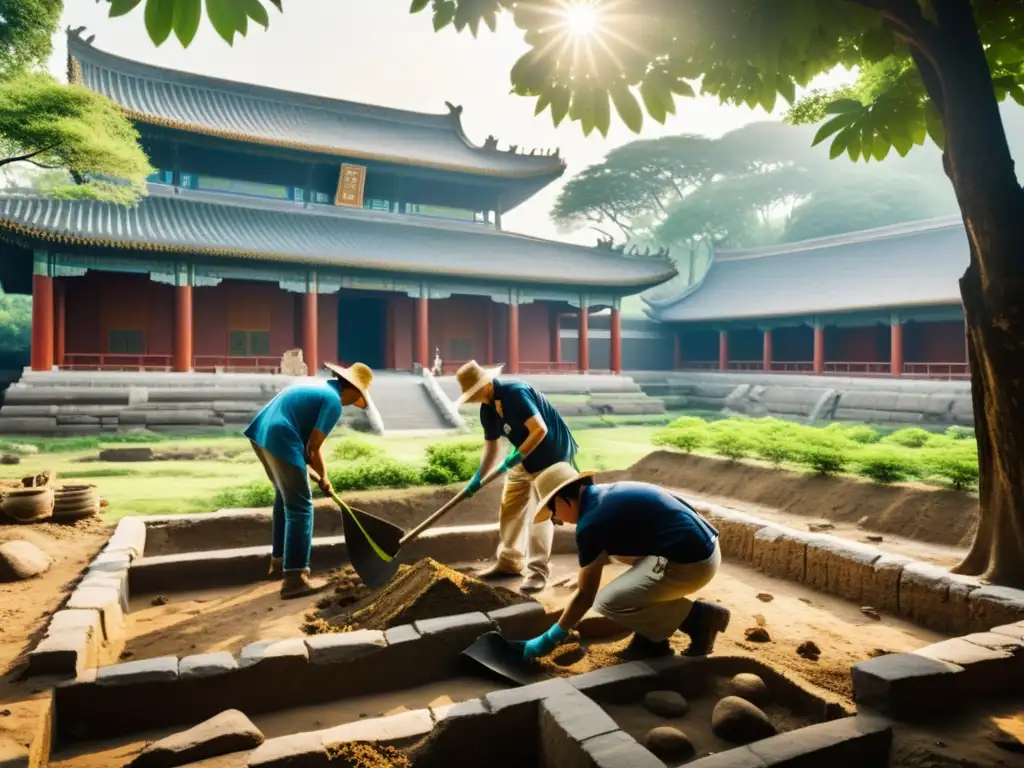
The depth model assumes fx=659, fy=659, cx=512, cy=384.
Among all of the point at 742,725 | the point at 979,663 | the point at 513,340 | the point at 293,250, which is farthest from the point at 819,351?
the point at 742,725

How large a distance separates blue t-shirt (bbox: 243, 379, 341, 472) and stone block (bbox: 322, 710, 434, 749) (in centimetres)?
243

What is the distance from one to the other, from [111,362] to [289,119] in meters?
10.7

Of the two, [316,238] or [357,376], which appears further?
[316,238]

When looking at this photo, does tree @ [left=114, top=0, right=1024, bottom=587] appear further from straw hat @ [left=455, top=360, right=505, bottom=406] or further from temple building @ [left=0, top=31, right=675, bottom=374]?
temple building @ [left=0, top=31, right=675, bottom=374]

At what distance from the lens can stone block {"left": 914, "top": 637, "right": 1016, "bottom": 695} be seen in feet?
9.72

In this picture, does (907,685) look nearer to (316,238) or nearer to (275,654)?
(275,654)

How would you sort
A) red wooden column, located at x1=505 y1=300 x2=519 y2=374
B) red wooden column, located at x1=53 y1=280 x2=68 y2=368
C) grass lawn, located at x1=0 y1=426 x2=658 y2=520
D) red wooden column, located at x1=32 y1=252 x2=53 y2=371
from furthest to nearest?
red wooden column, located at x1=505 y1=300 x2=519 y2=374, red wooden column, located at x1=53 y1=280 x2=68 y2=368, red wooden column, located at x1=32 y1=252 x2=53 y2=371, grass lawn, located at x1=0 y1=426 x2=658 y2=520

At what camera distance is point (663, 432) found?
9.88 metres

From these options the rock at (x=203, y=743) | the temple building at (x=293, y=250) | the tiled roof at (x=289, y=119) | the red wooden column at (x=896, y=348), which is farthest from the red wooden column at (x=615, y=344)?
the rock at (x=203, y=743)

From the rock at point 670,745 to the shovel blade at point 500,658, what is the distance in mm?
826

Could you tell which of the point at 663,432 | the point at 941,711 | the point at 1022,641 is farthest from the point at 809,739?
the point at 663,432

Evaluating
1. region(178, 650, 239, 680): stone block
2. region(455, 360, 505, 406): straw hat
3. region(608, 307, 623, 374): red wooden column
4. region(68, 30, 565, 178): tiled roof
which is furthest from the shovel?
region(608, 307, 623, 374): red wooden column

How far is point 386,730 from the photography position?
2.71 meters

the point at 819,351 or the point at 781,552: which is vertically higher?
the point at 819,351
